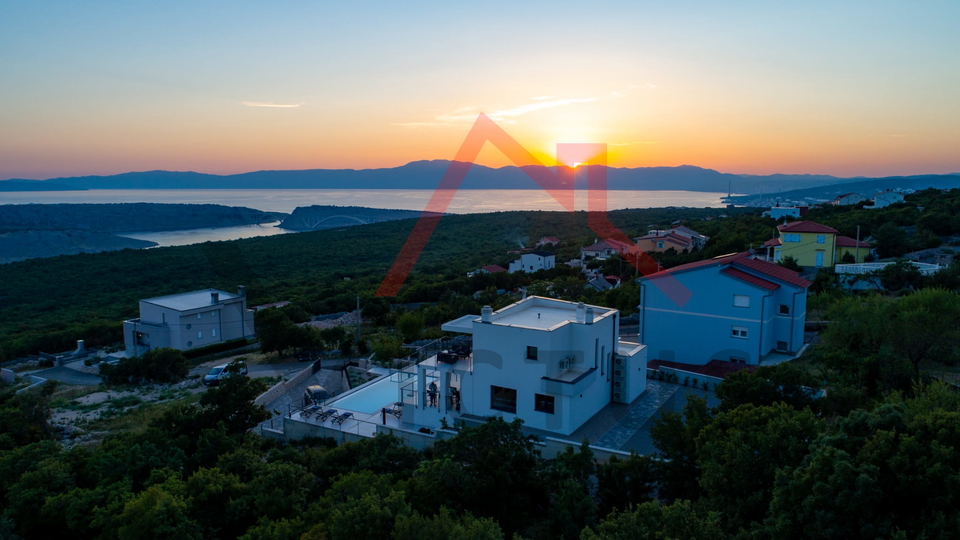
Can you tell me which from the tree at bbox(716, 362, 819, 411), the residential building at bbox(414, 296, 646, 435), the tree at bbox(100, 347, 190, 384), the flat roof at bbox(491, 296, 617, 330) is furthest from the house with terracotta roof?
the tree at bbox(100, 347, 190, 384)

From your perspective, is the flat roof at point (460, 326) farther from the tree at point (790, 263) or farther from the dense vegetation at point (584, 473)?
the tree at point (790, 263)

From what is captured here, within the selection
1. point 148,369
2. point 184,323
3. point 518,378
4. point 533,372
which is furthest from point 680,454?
point 184,323

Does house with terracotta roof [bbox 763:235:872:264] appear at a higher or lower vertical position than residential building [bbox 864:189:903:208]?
lower

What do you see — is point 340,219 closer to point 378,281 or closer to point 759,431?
point 378,281

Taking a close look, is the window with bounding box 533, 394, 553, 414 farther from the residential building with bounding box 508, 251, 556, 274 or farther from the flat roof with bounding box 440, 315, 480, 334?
the residential building with bounding box 508, 251, 556, 274

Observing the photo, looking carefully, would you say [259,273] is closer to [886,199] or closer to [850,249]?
[850,249]

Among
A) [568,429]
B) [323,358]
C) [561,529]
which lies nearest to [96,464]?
[561,529]
